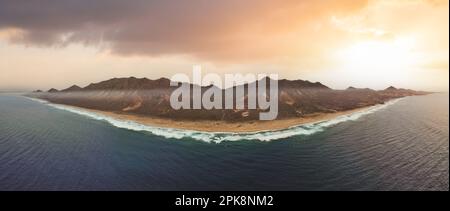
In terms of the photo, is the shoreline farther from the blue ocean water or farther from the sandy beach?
the blue ocean water

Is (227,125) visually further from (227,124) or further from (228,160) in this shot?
(228,160)

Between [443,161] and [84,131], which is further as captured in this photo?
[84,131]

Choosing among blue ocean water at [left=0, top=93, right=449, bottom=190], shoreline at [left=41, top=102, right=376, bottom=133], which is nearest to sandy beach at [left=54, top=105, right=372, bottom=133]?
shoreline at [left=41, top=102, right=376, bottom=133]

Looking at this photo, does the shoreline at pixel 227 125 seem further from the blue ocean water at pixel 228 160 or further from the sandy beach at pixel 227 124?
the blue ocean water at pixel 228 160

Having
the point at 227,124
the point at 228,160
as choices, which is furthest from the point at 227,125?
the point at 228,160

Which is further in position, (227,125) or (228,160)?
(227,125)

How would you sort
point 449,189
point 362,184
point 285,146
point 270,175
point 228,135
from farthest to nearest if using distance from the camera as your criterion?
point 228,135
point 285,146
point 270,175
point 362,184
point 449,189
